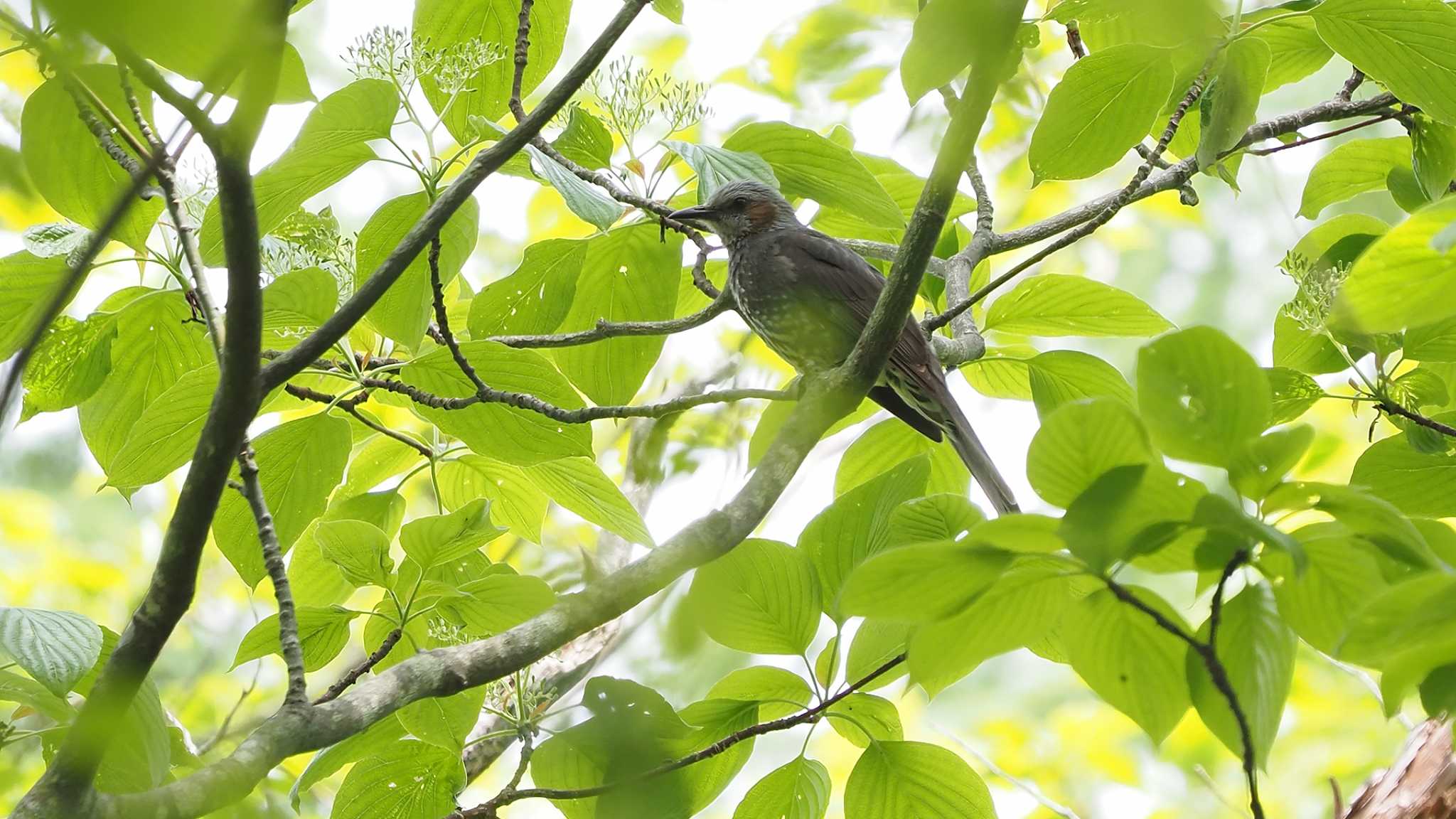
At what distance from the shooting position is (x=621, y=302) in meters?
2.69

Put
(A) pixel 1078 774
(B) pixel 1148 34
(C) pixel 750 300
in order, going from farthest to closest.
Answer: (A) pixel 1078 774 < (C) pixel 750 300 < (B) pixel 1148 34

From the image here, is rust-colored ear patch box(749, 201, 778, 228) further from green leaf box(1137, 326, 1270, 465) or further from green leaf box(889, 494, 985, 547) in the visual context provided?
green leaf box(1137, 326, 1270, 465)

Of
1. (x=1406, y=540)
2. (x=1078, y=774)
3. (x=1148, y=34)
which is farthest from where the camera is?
(x=1078, y=774)

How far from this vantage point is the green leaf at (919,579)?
3.73ft

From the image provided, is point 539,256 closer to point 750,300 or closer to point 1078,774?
point 750,300

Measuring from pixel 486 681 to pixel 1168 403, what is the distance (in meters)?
1.11

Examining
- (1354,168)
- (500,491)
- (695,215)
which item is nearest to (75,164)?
(500,491)

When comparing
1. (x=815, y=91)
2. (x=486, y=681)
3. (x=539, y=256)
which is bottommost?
(x=486, y=681)

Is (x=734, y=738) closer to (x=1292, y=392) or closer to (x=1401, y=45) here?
(x=1292, y=392)

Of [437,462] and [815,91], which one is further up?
[815,91]

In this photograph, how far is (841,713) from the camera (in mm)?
1990

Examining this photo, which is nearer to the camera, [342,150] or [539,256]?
[342,150]

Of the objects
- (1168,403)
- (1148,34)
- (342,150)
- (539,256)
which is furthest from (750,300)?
(1148,34)

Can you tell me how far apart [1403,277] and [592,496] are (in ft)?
5.61
